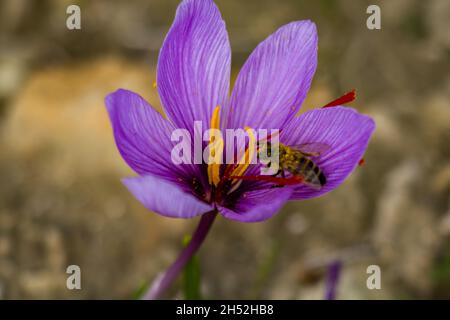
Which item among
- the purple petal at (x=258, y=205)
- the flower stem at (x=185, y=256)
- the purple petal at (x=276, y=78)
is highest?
the purple petal at (x=276, y=78)

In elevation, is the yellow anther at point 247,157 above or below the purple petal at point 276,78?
below

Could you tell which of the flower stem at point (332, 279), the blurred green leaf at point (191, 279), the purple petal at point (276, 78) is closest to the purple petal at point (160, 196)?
the purple petal at point (276, 78)

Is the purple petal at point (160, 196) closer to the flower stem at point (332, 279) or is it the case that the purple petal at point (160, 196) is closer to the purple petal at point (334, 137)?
the purple petal at point (334, 137)

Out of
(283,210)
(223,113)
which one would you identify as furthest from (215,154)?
(283,210)

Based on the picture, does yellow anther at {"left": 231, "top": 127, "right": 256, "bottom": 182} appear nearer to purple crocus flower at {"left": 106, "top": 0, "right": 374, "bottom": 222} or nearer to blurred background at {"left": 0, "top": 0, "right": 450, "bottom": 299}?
purple crocus flower at {"left": 106, "top": 0, "right": 374, "bottom": 222}

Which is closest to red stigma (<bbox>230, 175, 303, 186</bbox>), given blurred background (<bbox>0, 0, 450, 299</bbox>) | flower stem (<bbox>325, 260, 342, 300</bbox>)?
flower stem (<bbox>325, 260, 342, 300</bbox>)

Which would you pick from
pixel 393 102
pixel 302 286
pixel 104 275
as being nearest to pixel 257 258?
pixel 302 286

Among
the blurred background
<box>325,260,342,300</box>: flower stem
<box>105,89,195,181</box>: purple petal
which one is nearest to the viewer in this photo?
<box>105,89,195,181</box>: purple petal

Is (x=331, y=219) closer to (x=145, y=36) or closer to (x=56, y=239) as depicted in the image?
(x=56, y=239)
